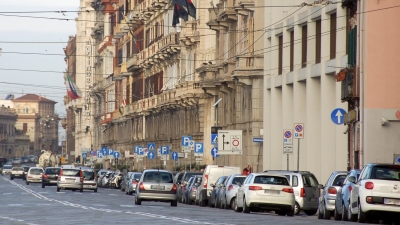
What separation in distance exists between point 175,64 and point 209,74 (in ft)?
49.5

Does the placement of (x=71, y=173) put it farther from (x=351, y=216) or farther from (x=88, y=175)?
(x=351, y=216)

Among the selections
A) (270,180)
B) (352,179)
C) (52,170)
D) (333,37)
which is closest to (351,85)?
(333,37)

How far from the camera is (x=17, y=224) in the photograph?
26188 mm

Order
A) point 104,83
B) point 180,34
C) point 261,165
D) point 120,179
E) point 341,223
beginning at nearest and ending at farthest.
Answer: point 341,223, point 261,165, point 180,34, point 120,179, point 104,83

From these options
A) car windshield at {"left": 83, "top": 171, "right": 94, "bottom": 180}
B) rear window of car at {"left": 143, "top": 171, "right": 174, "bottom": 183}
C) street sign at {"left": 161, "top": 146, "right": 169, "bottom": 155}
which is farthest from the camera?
street sign at {"left": 161, "top": 146, "right": 169, "bottom": 155}

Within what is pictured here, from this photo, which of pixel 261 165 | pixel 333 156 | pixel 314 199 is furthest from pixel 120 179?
pixel 314 199

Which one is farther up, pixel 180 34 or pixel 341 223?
pixel 180 34

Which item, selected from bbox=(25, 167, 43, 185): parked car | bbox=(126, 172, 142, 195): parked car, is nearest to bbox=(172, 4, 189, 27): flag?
bbox=(126, 172, 142, 195): parked car

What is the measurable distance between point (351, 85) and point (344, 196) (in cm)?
1412

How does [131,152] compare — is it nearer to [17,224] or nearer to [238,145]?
[238,145]

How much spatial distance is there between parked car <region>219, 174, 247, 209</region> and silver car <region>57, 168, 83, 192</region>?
83.6 feet

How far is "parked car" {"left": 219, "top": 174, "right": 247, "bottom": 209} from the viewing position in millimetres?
42094

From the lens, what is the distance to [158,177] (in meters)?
45.9

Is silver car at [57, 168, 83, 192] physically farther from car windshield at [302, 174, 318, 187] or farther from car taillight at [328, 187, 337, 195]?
car taillight at [328, 187, 337, 195]
